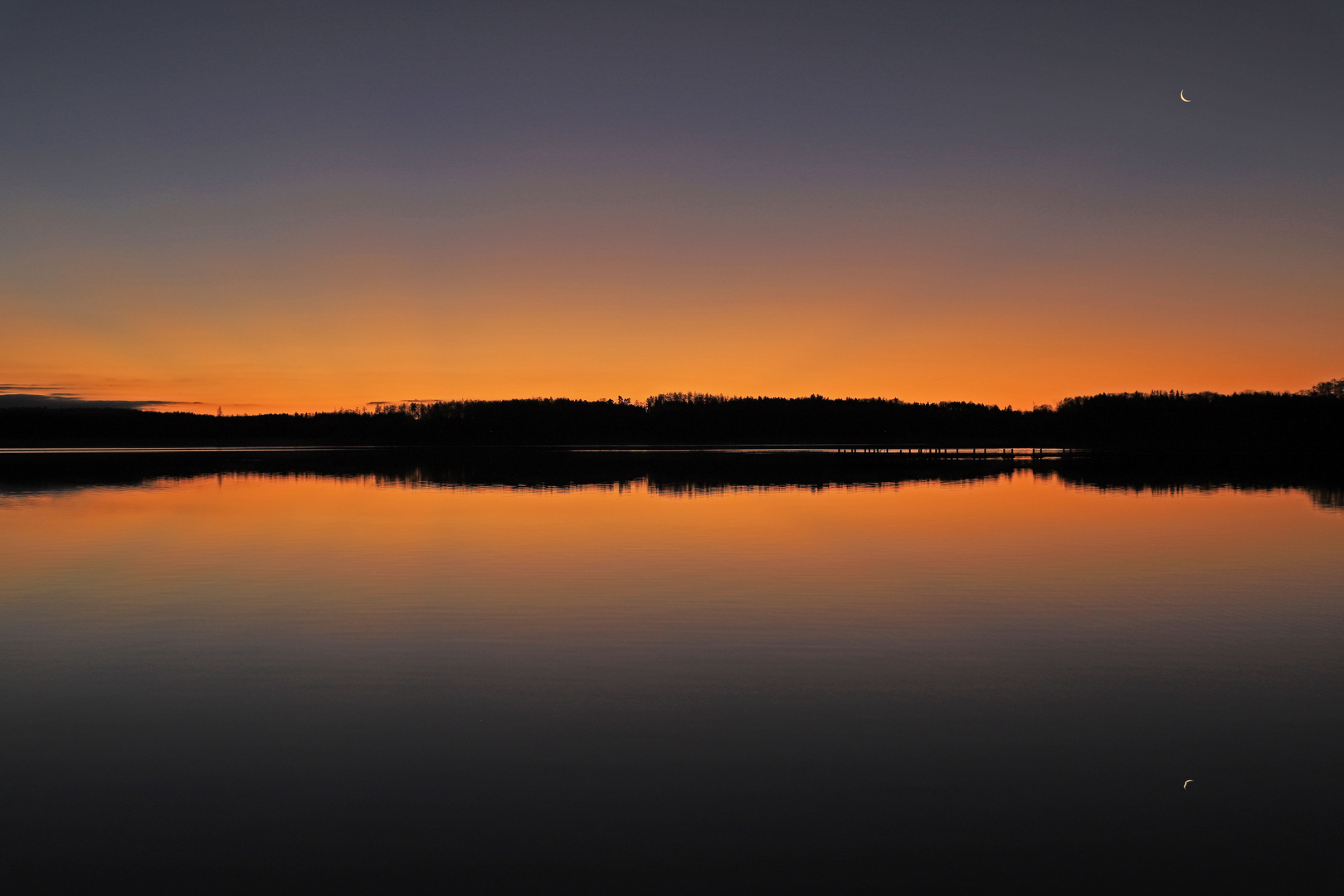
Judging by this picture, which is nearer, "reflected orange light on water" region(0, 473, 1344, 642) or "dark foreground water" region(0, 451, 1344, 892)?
"dark foreground water" region(0, 451, 1344, 892)

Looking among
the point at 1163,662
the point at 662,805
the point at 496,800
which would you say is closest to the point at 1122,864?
the point at 662,805

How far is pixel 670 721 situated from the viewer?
10.6m

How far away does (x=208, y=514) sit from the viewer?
1447 inches

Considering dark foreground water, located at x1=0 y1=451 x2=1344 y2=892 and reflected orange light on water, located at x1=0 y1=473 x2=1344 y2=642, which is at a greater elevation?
reflected orange light on water, located at x1=0 y1=473 x2=1344 y2=642

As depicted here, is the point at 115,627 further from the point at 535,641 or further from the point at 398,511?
the point at 398,511

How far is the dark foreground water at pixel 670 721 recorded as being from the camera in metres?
7.45

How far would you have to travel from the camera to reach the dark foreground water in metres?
7.45

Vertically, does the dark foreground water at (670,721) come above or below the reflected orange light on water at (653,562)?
below

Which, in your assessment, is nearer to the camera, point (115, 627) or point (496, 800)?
point (496, 800)

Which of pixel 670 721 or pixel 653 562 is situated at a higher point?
pixel 653 562

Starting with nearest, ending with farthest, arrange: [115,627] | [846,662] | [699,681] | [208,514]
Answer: [699,681], [846,662], [115,627], [208,514]

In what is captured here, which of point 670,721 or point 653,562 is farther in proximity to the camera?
point 653,562

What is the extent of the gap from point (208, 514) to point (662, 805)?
3352cm

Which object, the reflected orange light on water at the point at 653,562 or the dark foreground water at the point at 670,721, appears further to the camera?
the reflected orange light on water at the point at 653,562
